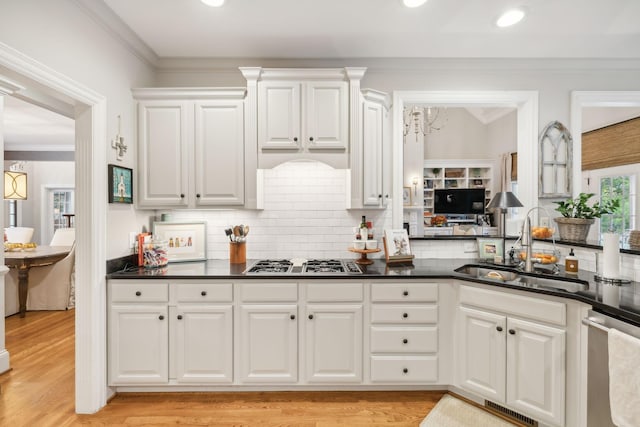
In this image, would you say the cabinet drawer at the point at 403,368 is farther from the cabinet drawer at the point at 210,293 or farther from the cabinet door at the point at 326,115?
the cabinet door at the point at 326,115

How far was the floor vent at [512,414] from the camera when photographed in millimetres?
2174

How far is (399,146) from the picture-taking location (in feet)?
10.1

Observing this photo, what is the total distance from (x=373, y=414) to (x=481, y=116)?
7.74 m

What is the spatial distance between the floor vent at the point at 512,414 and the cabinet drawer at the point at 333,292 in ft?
3.77

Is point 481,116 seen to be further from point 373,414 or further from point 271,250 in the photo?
point 373,414

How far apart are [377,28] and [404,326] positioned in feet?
7.30

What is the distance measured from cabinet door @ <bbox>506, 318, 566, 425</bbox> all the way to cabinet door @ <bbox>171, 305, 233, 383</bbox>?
74.2 inches

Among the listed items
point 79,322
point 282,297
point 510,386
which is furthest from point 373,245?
point 79,322

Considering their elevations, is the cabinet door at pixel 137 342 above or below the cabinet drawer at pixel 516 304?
below

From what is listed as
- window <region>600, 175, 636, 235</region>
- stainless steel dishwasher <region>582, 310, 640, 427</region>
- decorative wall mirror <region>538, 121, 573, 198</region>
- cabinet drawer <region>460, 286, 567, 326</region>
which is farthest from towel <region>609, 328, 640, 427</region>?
window <region>600, 175, 636, 235</region>

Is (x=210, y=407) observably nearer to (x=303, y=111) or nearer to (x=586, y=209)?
(x=303, y=111)

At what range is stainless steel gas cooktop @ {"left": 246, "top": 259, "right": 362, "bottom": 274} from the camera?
2523 millimetres

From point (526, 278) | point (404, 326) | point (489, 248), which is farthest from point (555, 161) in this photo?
point (404, 326)

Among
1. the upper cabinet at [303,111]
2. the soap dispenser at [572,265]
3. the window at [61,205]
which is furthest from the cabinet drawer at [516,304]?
the window at [61,205]
